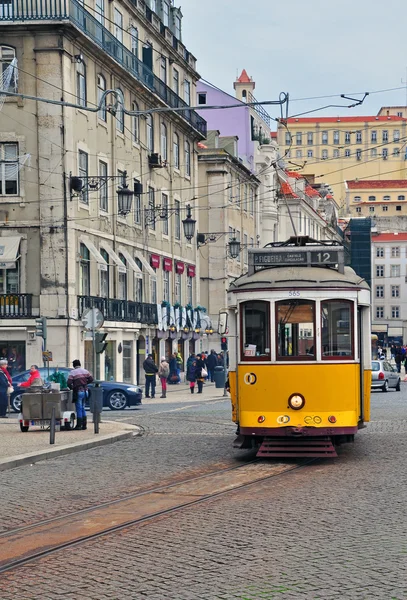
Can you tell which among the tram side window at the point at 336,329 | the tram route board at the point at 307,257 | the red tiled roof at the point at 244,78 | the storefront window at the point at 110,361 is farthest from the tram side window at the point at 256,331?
the red tiled roof at the point at 244,78

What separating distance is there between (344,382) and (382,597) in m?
9.36

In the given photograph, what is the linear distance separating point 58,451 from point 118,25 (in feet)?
97.1

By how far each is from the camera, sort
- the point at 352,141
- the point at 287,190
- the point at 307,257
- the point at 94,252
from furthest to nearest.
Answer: the point at 352,141
the point at 287,190
the point at 94,252
the point at 307,257

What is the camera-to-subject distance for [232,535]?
10.7 metres

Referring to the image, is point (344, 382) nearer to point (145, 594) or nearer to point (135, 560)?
point (135, 560)

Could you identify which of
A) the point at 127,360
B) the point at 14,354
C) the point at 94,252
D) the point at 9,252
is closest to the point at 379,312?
the point at 127,360

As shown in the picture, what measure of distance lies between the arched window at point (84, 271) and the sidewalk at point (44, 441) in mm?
14443

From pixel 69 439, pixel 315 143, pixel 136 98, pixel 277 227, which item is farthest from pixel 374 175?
pixel 69 439

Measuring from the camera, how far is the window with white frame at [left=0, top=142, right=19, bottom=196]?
4047 cm

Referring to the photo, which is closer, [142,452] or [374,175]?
[142,452]

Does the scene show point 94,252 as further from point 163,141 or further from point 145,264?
point 163,141

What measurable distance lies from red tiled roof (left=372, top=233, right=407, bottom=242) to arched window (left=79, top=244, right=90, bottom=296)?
10272 centimetres

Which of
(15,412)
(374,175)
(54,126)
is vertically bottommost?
(15,412)

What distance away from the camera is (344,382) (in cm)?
1703
